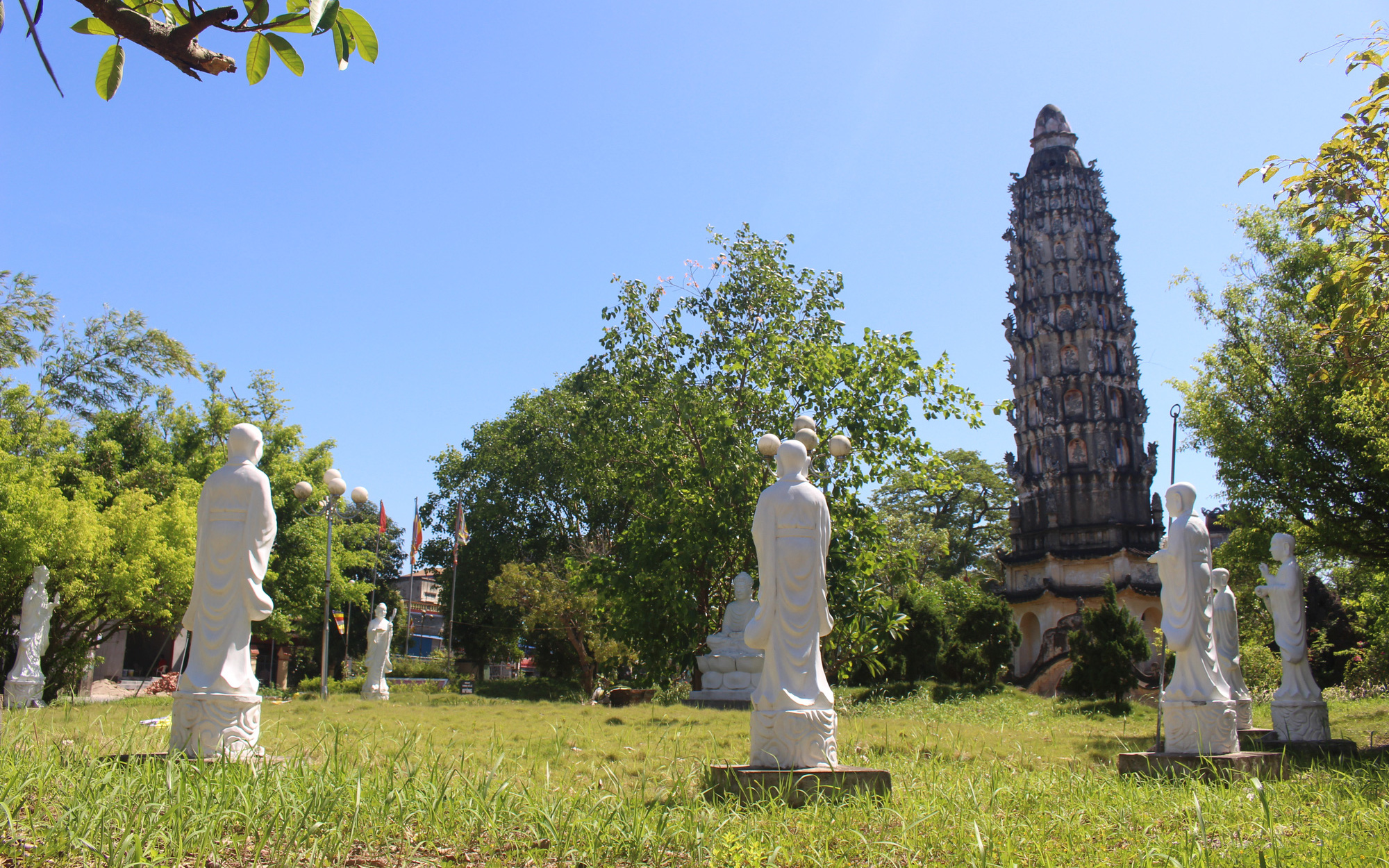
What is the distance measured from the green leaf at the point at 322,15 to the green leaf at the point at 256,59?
266 millimetres

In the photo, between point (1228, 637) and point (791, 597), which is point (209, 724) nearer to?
point (791, 597)

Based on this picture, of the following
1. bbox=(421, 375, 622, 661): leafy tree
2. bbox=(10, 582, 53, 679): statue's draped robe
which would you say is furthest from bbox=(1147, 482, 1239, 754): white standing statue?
bbox=(421, 375, 622, 661): leafy tree

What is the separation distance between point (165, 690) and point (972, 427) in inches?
731

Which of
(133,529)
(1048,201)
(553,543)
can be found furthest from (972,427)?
(1048,201)

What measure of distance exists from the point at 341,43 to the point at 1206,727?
8.10m

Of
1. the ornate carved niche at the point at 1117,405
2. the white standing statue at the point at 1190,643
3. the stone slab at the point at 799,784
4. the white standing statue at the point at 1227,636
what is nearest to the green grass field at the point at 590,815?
the stone slab at the point at 799,784

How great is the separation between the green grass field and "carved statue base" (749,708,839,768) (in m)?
0.48

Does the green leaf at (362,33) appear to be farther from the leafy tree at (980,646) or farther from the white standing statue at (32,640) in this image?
the leafy tree at (980,646)

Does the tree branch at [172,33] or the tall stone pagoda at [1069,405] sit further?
the tall stone pagoda at [1069,405]

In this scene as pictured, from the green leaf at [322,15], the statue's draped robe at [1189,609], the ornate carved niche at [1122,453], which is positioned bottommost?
the statue's draped robe at [1189,609]

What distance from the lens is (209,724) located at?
622 centimetres

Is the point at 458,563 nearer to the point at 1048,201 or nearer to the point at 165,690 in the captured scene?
the point at 165,690

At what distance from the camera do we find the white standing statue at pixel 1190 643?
25.5 feet

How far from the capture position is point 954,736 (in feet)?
31.6
